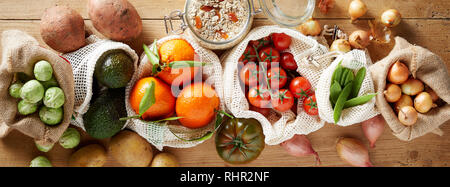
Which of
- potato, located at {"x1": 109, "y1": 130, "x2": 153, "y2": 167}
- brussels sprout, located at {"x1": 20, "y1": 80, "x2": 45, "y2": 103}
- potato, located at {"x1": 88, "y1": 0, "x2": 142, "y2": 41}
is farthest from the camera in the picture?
potato, located at {"x1": 109, "y1": 130, "x2": 153, "y2": 167}

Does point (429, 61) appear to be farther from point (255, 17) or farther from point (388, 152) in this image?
point (255, 17)

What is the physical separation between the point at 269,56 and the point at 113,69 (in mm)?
468

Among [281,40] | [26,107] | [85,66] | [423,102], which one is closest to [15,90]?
[26,107]

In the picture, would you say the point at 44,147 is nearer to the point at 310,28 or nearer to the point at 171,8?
the point at 171,8

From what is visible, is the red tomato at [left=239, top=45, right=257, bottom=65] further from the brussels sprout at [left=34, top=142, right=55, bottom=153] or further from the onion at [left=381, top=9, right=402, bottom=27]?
the brussels sprout at [left=34, top=142, right=55, bottom=153]

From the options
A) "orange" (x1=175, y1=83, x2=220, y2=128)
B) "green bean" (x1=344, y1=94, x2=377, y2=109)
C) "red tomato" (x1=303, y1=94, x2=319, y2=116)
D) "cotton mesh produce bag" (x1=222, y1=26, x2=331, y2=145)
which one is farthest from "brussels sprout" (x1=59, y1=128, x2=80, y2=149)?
"green bean" (x1=344, y1=94, x2=377, y2=109)

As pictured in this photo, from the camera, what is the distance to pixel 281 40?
0.99 m

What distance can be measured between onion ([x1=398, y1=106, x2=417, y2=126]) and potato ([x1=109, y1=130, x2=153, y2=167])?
794 millimetres

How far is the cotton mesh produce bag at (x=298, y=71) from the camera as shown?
96 cm

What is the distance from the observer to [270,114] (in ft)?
3.42

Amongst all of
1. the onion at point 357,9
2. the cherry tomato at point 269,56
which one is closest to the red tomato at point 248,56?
the cherry tomato at point 269,56

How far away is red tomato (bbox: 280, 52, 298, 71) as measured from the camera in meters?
1.01

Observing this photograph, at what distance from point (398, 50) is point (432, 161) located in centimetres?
48

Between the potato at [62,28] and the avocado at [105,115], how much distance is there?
6.9 inches
